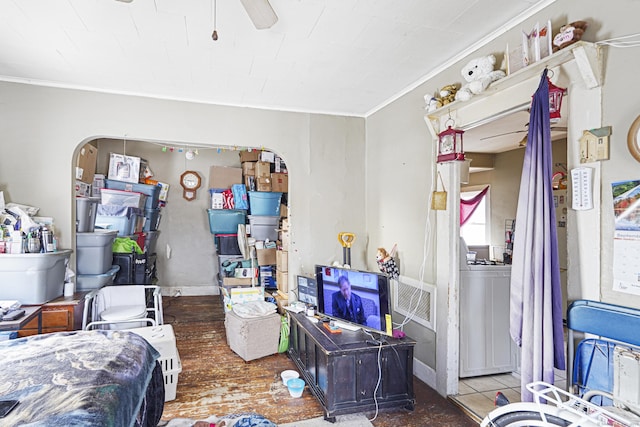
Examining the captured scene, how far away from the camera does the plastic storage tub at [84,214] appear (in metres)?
3.40

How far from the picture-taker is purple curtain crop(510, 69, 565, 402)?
68.6 inches

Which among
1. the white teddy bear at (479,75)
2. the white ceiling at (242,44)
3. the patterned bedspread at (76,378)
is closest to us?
the patterned bedspread at (76,378)

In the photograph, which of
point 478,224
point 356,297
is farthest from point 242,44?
point 478,224

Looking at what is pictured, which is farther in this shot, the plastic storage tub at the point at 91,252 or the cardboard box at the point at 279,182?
the cardboard box at the point at 279,182

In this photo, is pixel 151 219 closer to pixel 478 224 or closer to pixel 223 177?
pixel 223 177

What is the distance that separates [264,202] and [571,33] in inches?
153

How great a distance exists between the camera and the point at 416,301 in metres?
3.15

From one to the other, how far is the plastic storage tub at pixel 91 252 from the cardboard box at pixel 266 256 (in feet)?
6.08

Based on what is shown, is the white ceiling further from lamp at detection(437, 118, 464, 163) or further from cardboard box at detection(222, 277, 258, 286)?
cardboard box at detection(222, 277, 258, 286)

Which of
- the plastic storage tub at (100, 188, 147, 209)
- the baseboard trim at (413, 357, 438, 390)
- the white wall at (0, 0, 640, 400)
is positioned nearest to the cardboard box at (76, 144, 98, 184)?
the plastic storage tub at (100, 188, 147, 209)

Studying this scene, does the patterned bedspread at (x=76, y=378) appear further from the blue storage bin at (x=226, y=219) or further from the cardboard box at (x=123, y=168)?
the blue storage bin at (x=226, y=219)

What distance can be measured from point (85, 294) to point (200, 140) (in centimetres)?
173

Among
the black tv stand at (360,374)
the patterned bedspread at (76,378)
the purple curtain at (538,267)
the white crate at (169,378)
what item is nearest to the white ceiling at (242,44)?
the purple curtain at (538,267)

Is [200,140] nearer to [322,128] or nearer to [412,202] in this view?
[322,128]
